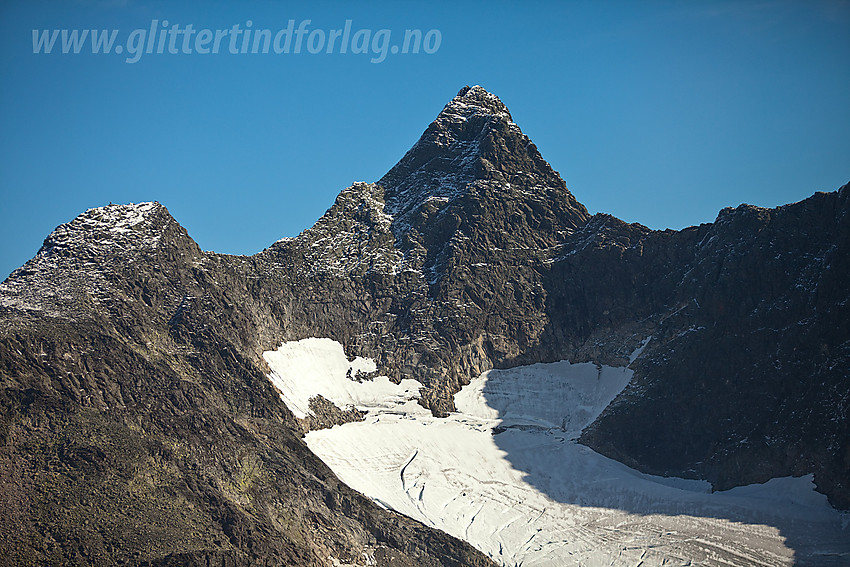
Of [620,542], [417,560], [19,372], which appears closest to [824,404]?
[620,542]

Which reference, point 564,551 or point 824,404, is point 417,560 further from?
point 824,404

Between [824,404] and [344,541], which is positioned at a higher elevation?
[824,404]

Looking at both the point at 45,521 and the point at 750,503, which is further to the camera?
the point at 750,503

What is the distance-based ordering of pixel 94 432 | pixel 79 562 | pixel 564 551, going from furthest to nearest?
pixel 564 551 < pixel 94 432 < pixel 79 562

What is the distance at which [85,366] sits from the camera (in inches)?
7520

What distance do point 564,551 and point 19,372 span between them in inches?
3437

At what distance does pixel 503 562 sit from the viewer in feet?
627

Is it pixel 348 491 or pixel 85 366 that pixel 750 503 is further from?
pixel 85 366

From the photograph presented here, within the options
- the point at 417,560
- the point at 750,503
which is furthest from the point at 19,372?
the point at 750,503

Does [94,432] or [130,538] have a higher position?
[94,432]

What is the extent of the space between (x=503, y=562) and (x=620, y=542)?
19.1 meters

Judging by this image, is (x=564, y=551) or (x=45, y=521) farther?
(x=564, y=551)

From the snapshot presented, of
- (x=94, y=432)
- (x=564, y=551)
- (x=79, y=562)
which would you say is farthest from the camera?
(x=564, y=551)

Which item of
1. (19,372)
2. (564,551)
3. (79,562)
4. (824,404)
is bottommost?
(79,562)
